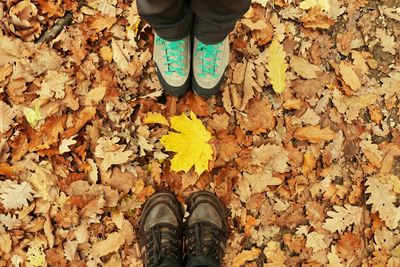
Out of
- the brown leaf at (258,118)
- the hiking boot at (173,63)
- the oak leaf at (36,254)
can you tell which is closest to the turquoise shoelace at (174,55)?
the hiking boot at (173,63)

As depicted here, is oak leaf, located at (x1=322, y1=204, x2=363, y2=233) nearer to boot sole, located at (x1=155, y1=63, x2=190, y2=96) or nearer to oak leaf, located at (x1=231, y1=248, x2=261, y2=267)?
oak leaf, located at (x1=231, y1=248, x2=261, y2=267)

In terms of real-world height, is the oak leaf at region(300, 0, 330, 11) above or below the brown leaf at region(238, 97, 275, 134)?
above

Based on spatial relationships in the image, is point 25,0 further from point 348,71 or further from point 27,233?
point 348,71

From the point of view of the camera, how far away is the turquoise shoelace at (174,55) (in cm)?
230

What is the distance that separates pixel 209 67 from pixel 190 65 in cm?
15

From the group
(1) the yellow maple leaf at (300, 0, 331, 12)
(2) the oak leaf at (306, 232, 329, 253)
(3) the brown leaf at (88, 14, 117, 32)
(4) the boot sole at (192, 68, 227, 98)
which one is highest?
(1) the yellow maple leaf at (300, 0, 331, 12)

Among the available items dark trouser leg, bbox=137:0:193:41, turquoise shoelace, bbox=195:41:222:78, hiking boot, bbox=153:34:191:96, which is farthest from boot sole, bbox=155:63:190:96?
dark trouser leg, bbox=137:0:193:41

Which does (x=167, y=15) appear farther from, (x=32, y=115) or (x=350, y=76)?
(x=350, y=76)

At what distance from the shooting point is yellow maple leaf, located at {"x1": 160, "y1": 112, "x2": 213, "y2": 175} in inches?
98.0

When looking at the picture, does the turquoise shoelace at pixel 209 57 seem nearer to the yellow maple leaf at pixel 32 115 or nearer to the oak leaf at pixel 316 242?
the yellow maple leaf at pixel 32 115

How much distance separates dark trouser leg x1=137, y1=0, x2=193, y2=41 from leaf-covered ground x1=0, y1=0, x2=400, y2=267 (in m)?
0.69

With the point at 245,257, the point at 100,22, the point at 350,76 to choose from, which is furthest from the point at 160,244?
the point at 350,76

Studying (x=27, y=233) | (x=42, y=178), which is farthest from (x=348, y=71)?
(x=27, y=233)

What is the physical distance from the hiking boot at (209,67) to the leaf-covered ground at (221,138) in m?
0.12
